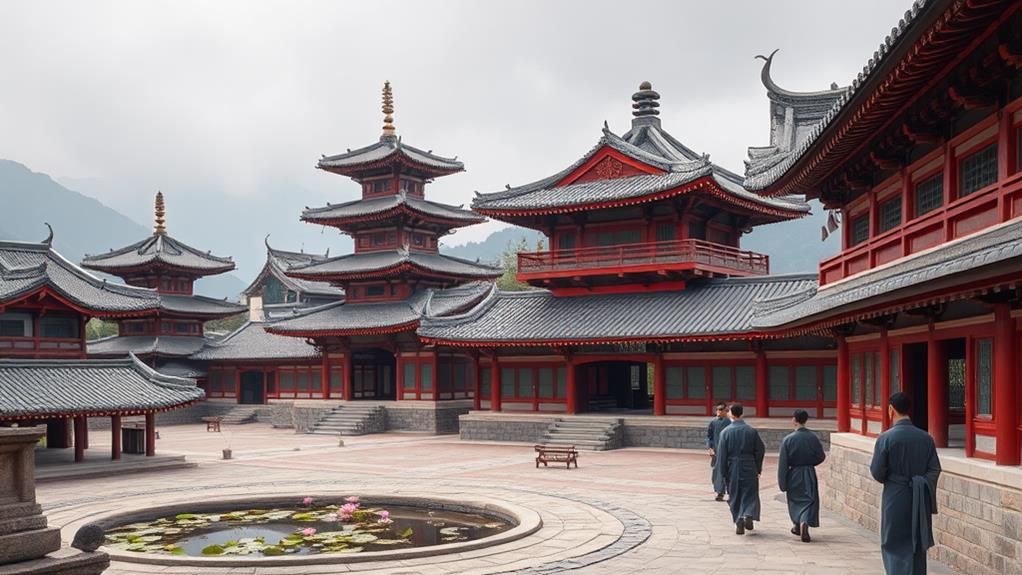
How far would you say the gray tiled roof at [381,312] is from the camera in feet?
132

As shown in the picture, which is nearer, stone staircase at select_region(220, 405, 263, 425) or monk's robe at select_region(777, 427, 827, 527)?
monk's robe at select_region(777, 427, 827, 527)

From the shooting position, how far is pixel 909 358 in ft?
48.8

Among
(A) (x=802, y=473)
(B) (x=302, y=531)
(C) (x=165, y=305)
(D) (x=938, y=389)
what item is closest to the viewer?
(D) (x=938, y=389)

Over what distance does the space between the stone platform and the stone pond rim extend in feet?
41.1

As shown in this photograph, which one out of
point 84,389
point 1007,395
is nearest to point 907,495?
point 1007,395

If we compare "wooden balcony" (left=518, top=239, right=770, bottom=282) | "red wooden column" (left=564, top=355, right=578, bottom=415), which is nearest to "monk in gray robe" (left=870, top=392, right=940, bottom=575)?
"wooden balcony" (left=518, top=239, right=770, bottom=282)

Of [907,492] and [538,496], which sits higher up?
[907,492]

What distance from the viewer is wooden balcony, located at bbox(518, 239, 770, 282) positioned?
3247cm

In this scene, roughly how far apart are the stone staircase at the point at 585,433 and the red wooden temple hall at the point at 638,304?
118 cm

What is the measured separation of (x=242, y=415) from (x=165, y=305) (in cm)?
760

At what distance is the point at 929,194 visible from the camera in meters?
14.5

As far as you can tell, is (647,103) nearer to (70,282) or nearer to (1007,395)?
(70,282)

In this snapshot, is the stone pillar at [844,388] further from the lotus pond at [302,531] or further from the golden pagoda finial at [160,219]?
the golden pagoda finial at [160,219]

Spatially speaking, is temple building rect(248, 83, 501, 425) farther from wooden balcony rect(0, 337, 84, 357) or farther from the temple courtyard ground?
wooden balcony rect(0, 337, 84, 357)
